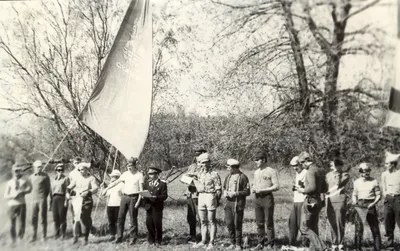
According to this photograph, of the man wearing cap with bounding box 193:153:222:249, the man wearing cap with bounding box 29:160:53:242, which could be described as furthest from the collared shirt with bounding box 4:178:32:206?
the man wearing cap with bounding box 193:153:222:249

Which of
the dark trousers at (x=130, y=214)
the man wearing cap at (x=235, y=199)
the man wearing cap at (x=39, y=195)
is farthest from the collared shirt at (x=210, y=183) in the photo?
the man wearing cap at (x=39, y=195)

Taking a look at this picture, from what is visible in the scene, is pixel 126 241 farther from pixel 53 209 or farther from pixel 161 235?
pixel 53 209

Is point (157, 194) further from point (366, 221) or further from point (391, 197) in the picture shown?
point (391, 197)

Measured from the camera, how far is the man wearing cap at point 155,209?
23.1ft

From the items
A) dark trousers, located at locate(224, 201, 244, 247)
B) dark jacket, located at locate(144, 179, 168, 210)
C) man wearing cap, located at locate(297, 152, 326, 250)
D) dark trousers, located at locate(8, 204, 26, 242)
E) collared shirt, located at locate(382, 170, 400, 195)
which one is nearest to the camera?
man wearing cap, located at locate(297, 152, 326, 250)

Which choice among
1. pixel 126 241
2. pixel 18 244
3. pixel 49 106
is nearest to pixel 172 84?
pixel 49 106

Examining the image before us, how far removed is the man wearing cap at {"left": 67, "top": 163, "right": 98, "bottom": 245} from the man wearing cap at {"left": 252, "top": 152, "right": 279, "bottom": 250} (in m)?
2.54

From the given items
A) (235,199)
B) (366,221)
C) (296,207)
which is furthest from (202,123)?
(366,221)

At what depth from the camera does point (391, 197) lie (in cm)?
683

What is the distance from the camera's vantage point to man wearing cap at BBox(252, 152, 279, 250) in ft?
22.4

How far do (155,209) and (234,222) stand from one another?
4.06 feet

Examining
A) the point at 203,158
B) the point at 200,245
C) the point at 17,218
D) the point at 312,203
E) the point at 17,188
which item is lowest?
the point at 200,245

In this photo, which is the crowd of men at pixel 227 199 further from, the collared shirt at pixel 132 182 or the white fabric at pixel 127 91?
the white fabric at pixel 127 91

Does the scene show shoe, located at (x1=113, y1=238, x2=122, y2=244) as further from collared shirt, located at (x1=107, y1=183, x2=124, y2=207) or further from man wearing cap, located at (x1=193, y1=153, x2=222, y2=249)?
man wearing cap, located at (x1=193, y1=153, x2=222, y2=249)
